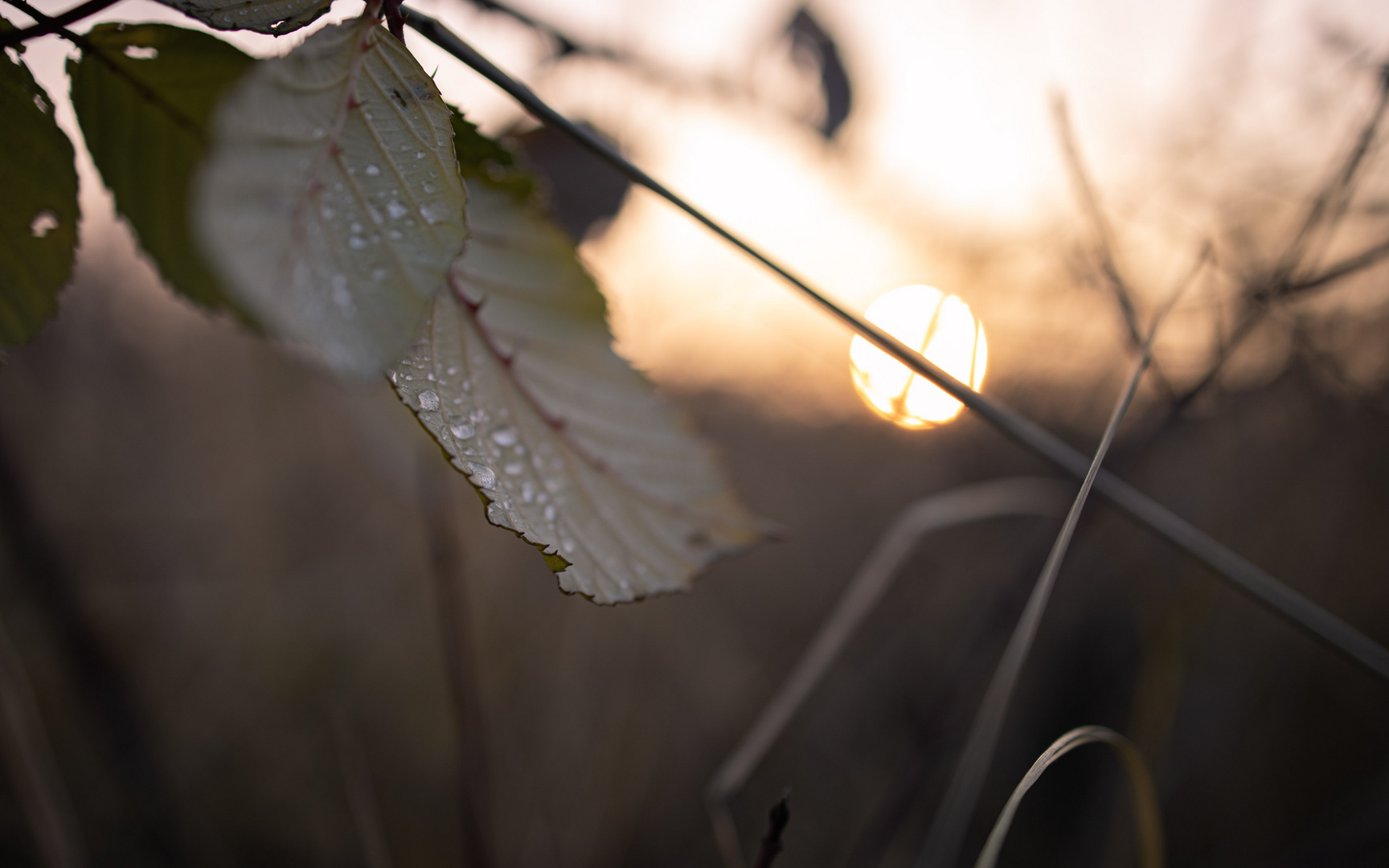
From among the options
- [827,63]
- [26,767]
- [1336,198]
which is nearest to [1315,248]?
[1336,198]

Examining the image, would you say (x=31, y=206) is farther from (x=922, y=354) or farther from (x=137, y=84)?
(x=922, y=354)

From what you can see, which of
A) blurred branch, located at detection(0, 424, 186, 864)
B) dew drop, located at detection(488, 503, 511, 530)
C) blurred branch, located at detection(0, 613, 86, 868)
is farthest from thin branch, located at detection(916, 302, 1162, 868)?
blurred branch, located at detection(0, 424, 186, 864)

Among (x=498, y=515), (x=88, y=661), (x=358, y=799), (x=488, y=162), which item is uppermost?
(x=488, y=162)

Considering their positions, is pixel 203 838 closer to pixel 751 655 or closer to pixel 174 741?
pixel 174 741

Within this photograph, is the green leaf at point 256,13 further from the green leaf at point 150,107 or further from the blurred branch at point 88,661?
the blurred branch at point 88,661

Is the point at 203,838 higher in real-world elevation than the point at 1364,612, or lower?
lower

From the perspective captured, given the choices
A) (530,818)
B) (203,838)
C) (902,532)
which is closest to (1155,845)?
(902,532)
